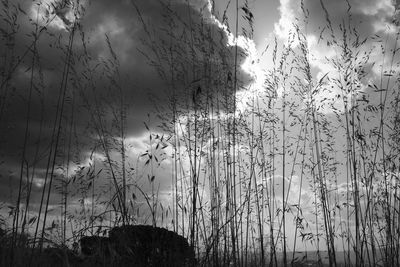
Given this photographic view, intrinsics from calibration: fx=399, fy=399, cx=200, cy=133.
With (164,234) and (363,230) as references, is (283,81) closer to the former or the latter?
(363,230)

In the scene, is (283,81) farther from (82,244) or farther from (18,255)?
(18,255)

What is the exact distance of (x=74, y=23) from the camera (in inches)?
129

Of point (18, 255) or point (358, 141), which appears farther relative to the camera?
point (358, 141)

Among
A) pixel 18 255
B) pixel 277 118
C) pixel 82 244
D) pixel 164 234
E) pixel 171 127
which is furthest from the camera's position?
pixel 277 118

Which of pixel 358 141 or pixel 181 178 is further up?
pixel 358 141

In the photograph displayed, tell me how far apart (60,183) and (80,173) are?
0.97 ft

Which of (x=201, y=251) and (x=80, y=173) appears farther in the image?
(x=80, y=173)

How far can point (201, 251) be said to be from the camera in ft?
10.8

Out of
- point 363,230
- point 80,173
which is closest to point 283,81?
point 363,230

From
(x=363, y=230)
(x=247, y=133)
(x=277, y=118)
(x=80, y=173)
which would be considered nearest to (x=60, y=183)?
(x=80, y=173)

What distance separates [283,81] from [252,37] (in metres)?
0.58

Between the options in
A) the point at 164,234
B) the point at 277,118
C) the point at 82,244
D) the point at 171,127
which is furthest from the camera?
the point at 277,118

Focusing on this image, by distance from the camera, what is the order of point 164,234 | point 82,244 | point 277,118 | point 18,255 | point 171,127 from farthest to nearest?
1. point 277,118
2. point 171,127
3. point 164,234
4. point 82,244
5. point 18,255

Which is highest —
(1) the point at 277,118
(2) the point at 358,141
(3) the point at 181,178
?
(1) the point at 277,118
